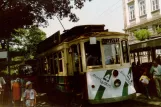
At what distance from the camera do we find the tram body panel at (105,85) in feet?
36.7

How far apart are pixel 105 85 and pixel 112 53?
130 centimetres

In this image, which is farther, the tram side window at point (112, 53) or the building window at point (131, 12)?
the building window at point (131, 12)

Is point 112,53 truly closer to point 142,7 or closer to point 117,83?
point 117,83

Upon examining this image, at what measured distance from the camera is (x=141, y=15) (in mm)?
39781

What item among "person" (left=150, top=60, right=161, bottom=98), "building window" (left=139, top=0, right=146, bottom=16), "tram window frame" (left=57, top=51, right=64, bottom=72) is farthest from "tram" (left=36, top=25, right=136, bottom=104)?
"building window" (left=139, top=0, right=146, bottom=16)

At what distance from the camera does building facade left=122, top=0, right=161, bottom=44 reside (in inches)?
1426

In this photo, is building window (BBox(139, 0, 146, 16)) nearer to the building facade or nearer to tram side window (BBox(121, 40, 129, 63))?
the building facade

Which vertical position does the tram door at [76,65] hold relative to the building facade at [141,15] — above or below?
below

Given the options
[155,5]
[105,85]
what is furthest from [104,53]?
[155,5]

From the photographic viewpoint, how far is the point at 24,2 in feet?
57.9

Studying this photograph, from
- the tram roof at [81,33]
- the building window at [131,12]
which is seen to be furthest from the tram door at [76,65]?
the building window at [131,12]

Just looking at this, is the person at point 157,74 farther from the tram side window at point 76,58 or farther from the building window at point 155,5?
the building window at point 155,5

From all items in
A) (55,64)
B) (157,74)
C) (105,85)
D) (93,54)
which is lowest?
(105,85)

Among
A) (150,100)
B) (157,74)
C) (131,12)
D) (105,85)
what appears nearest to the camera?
(105,85)
